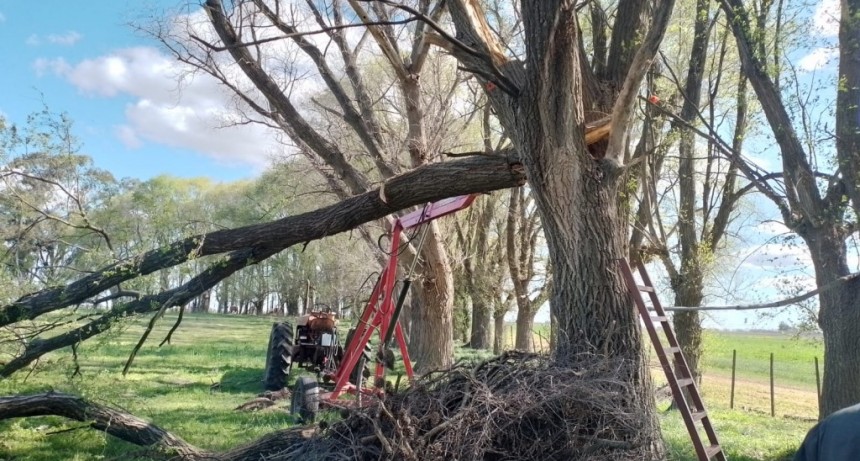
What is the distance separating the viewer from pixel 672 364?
16.4 ft

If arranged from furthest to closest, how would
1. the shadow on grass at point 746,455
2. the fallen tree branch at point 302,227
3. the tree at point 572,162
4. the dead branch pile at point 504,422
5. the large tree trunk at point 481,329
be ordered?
the large tree trunk at point 481,329 → the shadow on grass at point 746,455 → the fallen tree branch at point 302,227 → the tree at point 572,162 → the dead branch pile at point 504,422

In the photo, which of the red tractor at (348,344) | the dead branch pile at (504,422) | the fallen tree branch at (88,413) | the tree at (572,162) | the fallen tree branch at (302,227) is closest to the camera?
the dead branch pile at (504,422)

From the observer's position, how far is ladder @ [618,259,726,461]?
4.70 m

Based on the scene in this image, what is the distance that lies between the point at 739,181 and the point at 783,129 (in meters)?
7.24

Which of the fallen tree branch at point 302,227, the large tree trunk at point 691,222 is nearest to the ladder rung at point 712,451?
the fallen tree branch at point 302,227

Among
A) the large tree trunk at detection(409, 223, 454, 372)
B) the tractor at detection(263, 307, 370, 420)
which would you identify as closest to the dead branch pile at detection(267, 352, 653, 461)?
the tractor at detection(263, 307, 370, 420)

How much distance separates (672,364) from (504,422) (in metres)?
1.62

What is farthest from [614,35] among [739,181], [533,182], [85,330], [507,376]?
[739,181]

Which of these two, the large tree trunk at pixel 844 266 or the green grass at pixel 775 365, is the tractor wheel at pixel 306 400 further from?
the green grass at pixel 775 365

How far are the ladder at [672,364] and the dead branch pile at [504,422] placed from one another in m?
0.45

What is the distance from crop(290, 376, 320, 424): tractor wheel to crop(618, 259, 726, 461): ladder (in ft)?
13.0

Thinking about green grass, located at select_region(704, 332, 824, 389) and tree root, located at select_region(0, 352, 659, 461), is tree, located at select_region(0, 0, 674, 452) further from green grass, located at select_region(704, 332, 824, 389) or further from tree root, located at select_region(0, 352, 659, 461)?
green grass, located at select_region(704, 332, 824, 389)

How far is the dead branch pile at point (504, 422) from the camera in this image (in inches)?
159

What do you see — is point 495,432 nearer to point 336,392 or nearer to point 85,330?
point 336,392
